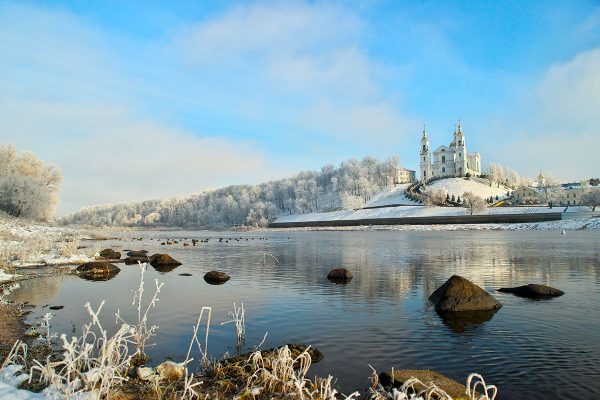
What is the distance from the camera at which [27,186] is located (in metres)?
75.7

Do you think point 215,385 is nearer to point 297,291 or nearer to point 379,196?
point 297,291

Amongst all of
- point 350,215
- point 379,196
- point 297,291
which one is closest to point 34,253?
point 297,291

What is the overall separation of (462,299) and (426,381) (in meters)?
10.00

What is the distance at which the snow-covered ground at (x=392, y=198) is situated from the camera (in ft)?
529

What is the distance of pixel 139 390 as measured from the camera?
8703 mm

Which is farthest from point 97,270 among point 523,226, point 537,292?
point 523,226

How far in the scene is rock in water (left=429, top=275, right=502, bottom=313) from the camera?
57.5 feet

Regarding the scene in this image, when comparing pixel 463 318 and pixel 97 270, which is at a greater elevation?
pixel 97 270

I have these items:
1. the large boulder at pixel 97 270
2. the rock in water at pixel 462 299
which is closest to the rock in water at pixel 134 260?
the large boulder at pixel 97 270

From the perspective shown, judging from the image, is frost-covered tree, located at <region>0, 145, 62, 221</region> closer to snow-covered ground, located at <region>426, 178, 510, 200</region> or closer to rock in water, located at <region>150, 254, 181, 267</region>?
rock in water, located at <region>150, 254, 181, 267</region>

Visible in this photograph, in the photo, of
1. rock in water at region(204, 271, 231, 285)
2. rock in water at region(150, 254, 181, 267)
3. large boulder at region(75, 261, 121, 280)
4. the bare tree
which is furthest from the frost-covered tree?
the bare tree

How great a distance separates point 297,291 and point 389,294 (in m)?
4.86

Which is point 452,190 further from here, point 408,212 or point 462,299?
point 462,299

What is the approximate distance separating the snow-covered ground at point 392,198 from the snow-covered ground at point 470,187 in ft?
40.9
